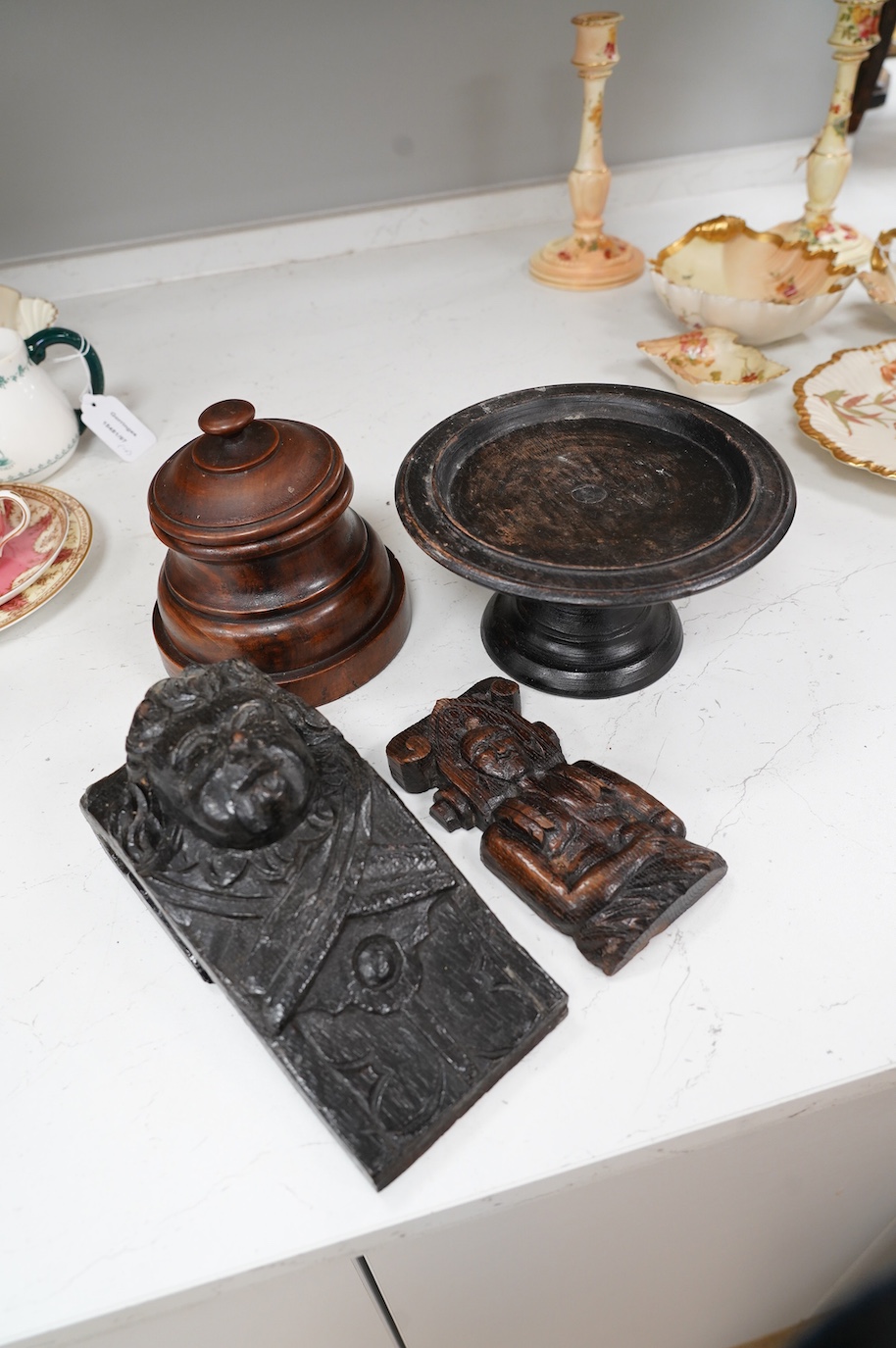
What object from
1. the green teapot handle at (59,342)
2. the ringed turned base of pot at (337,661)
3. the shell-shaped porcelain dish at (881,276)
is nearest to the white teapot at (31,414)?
the green teapot handle at (59,342)

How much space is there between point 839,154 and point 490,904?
5.01ft

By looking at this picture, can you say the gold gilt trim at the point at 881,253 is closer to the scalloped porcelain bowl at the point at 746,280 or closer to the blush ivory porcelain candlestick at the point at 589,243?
the scalloped porcelain bowl at the point at 746,280

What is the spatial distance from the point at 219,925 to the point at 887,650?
2.46 feet

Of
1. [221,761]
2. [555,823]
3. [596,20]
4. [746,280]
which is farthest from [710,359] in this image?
[221,761]

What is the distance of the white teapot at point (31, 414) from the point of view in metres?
1.27

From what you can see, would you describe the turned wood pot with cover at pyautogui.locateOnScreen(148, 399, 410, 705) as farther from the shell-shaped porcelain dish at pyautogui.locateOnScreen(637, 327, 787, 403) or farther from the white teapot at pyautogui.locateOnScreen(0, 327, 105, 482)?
the shell-shaped porcelain dish at pyautogui.locateOnScreen(637, 327, 787, 403)

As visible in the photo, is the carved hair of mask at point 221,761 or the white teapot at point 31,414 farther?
the white teapot at point 31,414

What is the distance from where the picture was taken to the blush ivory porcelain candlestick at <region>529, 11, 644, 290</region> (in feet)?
5.41

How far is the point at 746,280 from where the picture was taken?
62.4 inches

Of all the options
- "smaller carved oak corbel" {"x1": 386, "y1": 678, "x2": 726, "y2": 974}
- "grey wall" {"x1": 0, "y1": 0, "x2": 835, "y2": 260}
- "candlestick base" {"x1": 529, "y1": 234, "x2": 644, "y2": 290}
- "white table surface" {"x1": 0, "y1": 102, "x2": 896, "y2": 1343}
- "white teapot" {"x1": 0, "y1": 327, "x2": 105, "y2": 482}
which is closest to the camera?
"white table surface" {"x1": 0, "y1": 102, "x2": 896, "y2": 1343}

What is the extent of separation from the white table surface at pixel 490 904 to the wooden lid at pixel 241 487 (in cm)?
22

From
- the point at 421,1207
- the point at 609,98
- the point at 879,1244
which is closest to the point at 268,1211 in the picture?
the point at 421,1207

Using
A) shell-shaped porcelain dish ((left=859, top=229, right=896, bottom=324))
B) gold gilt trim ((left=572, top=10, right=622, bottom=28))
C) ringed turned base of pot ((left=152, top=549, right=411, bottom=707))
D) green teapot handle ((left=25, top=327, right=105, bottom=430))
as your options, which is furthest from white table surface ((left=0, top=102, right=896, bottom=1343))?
gold gilt trim ((left=572, top=10, right=622, bottom=28))

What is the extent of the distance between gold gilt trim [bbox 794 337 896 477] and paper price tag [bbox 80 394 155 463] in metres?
0.94
